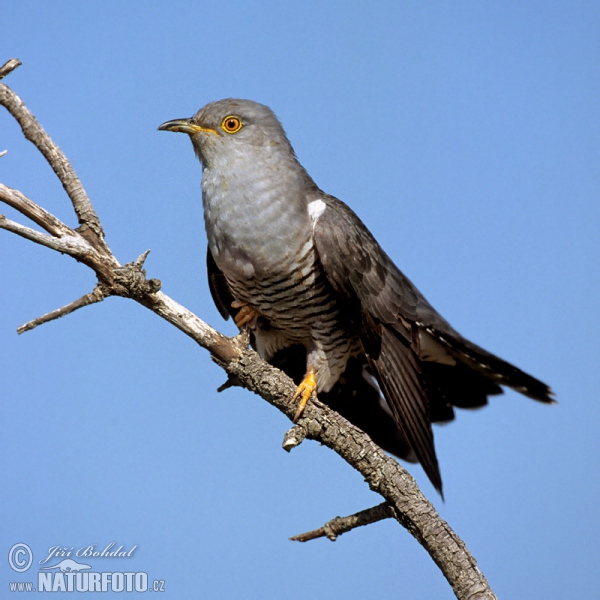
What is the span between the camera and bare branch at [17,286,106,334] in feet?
8.02

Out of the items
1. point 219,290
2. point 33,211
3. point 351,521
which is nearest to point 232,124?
point 219,290

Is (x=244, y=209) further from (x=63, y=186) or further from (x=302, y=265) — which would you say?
(x=63, y=186)

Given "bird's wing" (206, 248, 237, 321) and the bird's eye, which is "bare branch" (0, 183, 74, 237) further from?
"bird's wing" (206, 248, 237, 321)

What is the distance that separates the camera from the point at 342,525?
3.05m

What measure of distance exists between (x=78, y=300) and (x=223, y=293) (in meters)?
1.31

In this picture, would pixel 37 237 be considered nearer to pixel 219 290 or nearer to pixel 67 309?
pixel 67 309

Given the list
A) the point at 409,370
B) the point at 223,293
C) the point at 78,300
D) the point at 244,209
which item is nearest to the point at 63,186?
the point at 78,300

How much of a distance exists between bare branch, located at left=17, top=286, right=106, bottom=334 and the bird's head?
3.18ft

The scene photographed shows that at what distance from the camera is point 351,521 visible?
3.04 metres

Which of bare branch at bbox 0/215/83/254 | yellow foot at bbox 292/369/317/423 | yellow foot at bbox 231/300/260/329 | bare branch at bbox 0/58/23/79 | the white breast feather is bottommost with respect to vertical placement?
yellow foot at bbox 292/369/317/423

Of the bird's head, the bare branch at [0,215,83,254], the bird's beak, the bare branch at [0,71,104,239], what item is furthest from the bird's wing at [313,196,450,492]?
the bare branch at [0,215,83,254]

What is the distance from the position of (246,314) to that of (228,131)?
0.94 m

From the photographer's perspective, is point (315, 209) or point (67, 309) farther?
point (315, 209)

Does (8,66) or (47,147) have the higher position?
(8,66)
